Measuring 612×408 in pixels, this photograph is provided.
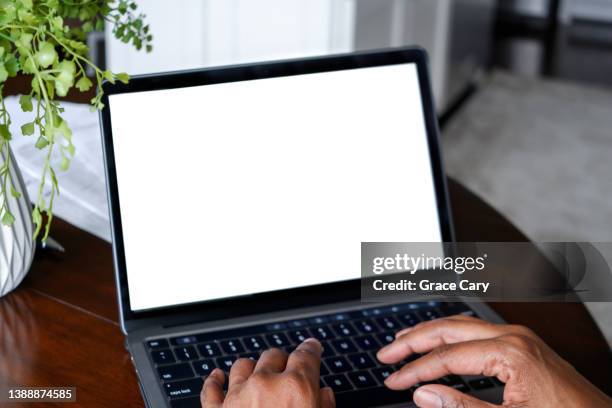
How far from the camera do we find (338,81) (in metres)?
0.96

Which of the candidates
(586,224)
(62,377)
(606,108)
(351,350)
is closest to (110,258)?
(62,377)

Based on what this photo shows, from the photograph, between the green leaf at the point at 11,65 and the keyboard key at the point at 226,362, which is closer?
the green leaf at the point at 11,65

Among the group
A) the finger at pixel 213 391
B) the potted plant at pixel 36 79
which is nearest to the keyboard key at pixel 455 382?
the finger at pixel 213 391

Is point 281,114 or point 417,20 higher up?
point 281,114

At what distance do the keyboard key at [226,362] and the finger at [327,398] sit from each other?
0.35 feet

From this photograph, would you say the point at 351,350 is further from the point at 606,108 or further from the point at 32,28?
the point at 606,108

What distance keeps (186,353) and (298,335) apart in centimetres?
12

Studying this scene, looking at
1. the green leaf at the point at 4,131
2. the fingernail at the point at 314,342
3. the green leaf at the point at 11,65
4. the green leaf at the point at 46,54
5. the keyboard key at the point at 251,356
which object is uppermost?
the green leaf at the point at 46,54

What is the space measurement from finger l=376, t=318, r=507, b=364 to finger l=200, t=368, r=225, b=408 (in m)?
0.17

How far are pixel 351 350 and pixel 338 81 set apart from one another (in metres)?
0.30

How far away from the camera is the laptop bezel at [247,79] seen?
0.88 meters

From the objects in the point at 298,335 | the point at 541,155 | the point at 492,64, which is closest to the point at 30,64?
the point at 298,335

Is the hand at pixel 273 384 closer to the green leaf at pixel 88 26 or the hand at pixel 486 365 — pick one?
the hand at pixel 486 365

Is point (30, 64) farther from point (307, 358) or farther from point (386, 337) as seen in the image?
point (386, 337)
